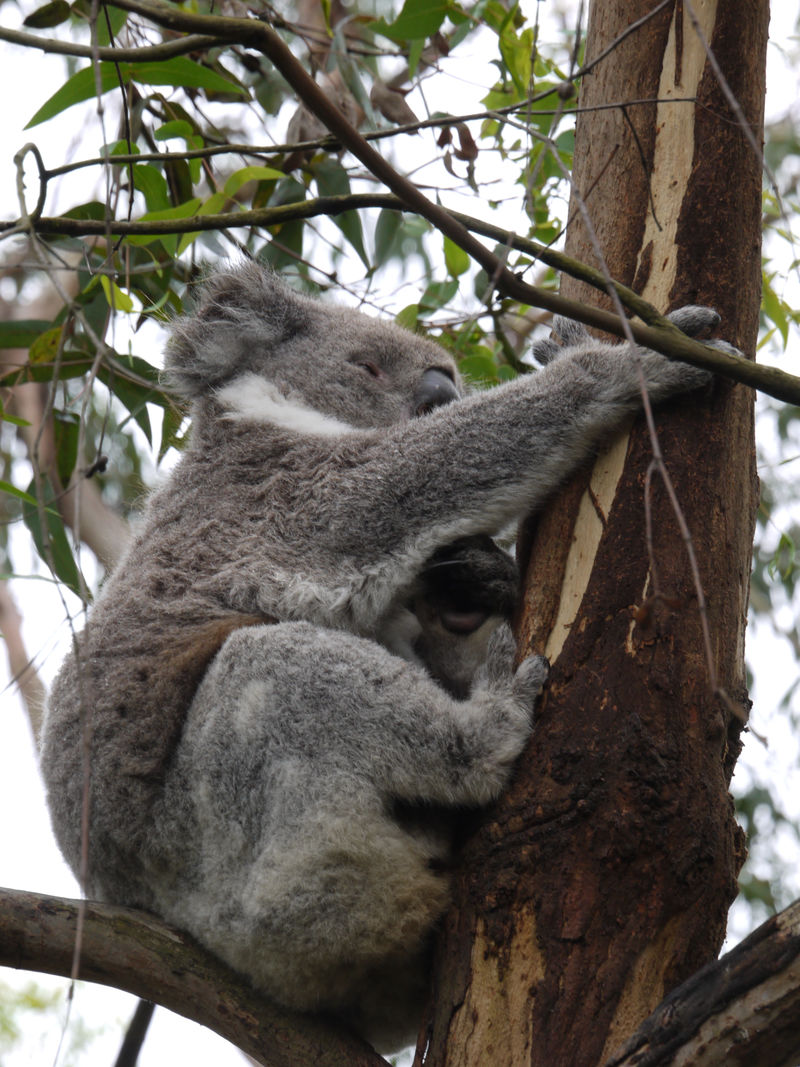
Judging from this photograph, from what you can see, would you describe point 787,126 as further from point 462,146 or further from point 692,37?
point 692,37

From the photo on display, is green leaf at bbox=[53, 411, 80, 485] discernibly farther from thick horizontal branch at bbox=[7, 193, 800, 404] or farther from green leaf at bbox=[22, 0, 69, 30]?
thick horizontal branch at bbox=[7, 193, 800, 404]

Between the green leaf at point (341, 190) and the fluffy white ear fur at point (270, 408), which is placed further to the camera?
the green leaf at point (341, 190)

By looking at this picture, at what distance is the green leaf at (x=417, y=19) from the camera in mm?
3188

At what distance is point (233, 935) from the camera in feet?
7.01

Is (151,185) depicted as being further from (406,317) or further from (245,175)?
(406,317)

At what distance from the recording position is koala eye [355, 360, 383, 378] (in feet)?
10.9

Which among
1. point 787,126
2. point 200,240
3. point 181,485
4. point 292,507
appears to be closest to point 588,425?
point 292,507

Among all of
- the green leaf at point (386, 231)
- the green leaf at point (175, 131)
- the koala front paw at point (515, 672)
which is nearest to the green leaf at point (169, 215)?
the green leaf at point (175, 131)

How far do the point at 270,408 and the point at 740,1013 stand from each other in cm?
209

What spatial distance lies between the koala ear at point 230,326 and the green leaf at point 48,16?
2.98 ft

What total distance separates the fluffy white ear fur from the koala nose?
0.74 ft

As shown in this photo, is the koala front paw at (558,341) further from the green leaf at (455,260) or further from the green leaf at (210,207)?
the green leaf at (455,260)

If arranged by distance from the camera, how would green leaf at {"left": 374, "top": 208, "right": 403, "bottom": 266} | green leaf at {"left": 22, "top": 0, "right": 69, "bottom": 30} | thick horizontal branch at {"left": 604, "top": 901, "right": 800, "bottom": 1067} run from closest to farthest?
thick horizontal branch at {"left": 604, "top": 901, "right": 800, "bottom": 1067}
green leaf at {"left": 22, "top": 0, "right": 69, "bottom": 30}
green leaf at {"left": 374, "top": 208, "right": 403, "bottom": 266}

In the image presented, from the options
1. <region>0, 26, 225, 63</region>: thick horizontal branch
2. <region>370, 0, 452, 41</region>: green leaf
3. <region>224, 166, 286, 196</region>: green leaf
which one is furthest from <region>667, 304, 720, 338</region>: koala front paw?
<region>370, 0, 452, 41</region>: green leaf
